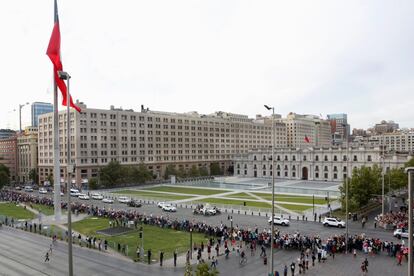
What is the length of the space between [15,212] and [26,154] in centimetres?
7817

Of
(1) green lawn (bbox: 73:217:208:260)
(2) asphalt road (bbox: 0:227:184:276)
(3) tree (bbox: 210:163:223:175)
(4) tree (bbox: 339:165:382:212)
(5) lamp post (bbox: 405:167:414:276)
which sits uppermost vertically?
(5) lamp post (bbox: 405:167:414:276)

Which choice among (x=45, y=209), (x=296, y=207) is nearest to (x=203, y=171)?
(x=296, y=207)

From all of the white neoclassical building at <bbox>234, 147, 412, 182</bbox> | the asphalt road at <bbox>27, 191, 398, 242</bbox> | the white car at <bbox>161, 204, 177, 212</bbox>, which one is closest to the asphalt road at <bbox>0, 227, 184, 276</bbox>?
the asphalt road at <bbox>27, 191, 398, 242</bbox>

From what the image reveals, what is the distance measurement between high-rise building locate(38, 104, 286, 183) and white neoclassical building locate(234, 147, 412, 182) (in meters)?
17.2

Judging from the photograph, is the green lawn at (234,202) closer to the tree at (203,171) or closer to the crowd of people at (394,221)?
the crowd of people at (394,221)

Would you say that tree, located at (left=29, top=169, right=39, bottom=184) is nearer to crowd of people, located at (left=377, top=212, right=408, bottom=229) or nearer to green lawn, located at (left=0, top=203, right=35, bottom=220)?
green lawn, located at (left=0, top=203, right=35, bottom=220)

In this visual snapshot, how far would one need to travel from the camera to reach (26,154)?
13012cm

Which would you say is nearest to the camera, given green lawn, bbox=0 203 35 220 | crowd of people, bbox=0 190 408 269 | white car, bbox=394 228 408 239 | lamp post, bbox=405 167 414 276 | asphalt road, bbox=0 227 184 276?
lamp post, bbox=405 167 414 276

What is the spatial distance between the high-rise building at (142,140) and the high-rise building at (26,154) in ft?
44.0

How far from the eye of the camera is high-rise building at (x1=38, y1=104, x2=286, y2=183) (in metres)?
103

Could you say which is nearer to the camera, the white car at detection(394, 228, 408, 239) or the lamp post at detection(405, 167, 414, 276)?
the lamp post at detection(405, 167, 414, 276)

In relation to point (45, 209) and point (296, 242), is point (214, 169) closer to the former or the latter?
point (45, 209)

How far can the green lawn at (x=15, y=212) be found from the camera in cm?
5641

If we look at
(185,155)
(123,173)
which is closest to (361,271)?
(123,173)
